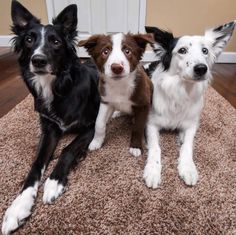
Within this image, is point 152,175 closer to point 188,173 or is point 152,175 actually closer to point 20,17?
point 188,173

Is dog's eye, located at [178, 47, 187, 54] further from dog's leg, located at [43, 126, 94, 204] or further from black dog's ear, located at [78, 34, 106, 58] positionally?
dog's leg, located at [43, 126, 94, 204]

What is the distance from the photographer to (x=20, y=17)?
136cm

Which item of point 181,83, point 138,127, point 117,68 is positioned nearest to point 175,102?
point 181,83

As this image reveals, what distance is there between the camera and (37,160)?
1.23 meters

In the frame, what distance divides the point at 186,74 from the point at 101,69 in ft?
1.43

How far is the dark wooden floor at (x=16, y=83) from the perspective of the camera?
2209 mm

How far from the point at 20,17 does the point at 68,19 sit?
0.25m

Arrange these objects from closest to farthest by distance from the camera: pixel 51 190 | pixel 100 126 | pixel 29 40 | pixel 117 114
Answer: pixel 51 190
pixel 29 40
pixel 100 126
pixel 117 114

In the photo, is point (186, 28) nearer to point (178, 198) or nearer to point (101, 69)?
point (101, 69)

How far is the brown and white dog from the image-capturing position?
121 cm

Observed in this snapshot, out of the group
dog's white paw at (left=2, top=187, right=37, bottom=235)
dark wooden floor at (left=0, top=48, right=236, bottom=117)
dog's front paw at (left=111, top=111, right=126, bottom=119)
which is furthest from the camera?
dark wooden floor at (left=0, top=48, right=236, bottom=117)

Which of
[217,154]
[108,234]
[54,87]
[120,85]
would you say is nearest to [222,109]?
[217,154]

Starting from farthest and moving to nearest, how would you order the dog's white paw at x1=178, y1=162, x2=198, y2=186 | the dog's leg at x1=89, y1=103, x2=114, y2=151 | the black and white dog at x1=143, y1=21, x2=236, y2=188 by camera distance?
the dog's leg at x1=89, y1=103, x2=114, y2=151 < the black and white dog at x1=143, y1=21, x2=236, y2=188 < the dog's white paw at x1=178, y1=162, x2=198, y2=186

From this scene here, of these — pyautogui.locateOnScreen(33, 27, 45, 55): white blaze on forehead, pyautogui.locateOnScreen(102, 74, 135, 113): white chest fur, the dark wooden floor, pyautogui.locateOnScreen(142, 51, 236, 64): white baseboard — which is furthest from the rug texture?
pyautogui.locateOnScreen(142, 51, 236, 64): white baseboard
